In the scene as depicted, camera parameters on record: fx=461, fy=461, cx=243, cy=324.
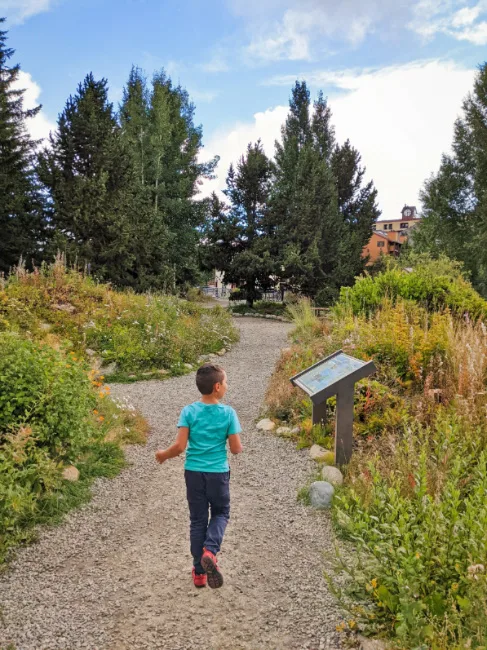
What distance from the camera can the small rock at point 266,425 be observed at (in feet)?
20.1

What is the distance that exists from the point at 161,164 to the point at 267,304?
10244 millimetres

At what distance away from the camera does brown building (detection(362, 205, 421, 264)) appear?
58469mm

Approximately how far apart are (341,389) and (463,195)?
32.4m

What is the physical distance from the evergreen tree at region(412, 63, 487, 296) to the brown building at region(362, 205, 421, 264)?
18116mm

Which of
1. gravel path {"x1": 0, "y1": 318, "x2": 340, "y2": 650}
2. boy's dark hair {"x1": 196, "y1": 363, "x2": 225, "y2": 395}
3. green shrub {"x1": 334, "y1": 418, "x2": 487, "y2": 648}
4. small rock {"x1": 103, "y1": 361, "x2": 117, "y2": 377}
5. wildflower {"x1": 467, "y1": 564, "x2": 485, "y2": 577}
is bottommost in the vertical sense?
gravel path {"x1": 0, "y1": 318, "x2": 340, "y2": 650}

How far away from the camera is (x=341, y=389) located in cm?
429

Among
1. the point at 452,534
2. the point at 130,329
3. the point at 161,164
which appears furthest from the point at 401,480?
the point at 161,164

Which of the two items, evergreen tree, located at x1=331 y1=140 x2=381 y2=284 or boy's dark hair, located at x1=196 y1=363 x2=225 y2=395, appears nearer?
boy's dark hair, located at x1=196 y1=363 x2=225 y2=395

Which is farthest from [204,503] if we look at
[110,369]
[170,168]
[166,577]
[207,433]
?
[170,168]

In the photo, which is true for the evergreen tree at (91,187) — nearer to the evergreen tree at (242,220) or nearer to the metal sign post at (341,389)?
the evergreen tree at (242,220)

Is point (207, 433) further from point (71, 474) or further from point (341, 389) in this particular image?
point (71, 474)

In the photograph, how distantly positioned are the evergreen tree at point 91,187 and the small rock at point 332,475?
1374 centimetres

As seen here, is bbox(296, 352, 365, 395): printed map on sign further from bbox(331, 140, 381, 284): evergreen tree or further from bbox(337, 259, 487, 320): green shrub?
bbox(331, 140, 381, 284): evergreen tree

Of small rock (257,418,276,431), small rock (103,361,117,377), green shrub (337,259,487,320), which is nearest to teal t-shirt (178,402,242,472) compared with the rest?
small rock (257,418,276,431)
